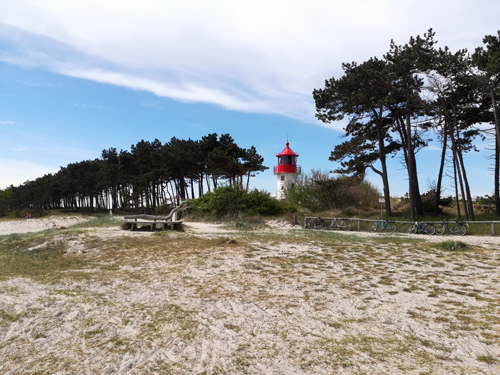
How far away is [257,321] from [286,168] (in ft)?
117

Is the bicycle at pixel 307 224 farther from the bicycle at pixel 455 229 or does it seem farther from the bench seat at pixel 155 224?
the bench seat at pixel 155 224

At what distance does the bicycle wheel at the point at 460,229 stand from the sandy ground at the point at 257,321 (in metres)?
10.1

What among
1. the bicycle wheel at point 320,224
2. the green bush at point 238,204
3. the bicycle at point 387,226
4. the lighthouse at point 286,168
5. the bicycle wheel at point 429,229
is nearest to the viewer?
the bicycle wheel at point 429,229

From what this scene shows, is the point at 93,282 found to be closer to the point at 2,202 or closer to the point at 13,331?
the point at 13,331

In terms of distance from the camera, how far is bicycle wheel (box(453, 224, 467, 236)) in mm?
17859

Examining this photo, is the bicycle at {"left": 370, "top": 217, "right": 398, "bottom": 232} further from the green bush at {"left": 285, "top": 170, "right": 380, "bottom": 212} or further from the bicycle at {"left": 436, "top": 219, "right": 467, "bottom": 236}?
the green bush at {"left": 285, "top": 170, "right": 380, "bottom": 212}

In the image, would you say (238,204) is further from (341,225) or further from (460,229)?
(460,229)

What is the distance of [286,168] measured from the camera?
40.4m

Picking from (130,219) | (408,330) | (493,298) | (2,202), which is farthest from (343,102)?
(2,202)

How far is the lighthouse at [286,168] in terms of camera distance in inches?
1578

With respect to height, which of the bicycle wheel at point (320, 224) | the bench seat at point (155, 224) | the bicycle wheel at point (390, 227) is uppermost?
the bench seat at point (155, 224)

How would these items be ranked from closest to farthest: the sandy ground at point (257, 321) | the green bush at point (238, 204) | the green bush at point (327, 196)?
the sandy ground at point (257, 321), the green bush at point (238, 204), the green bush at point (327, 196)

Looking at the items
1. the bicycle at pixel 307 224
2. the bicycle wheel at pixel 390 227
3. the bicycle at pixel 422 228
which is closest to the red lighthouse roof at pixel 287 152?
the bicycle at pixel 307 224

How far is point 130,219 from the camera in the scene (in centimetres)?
1872
